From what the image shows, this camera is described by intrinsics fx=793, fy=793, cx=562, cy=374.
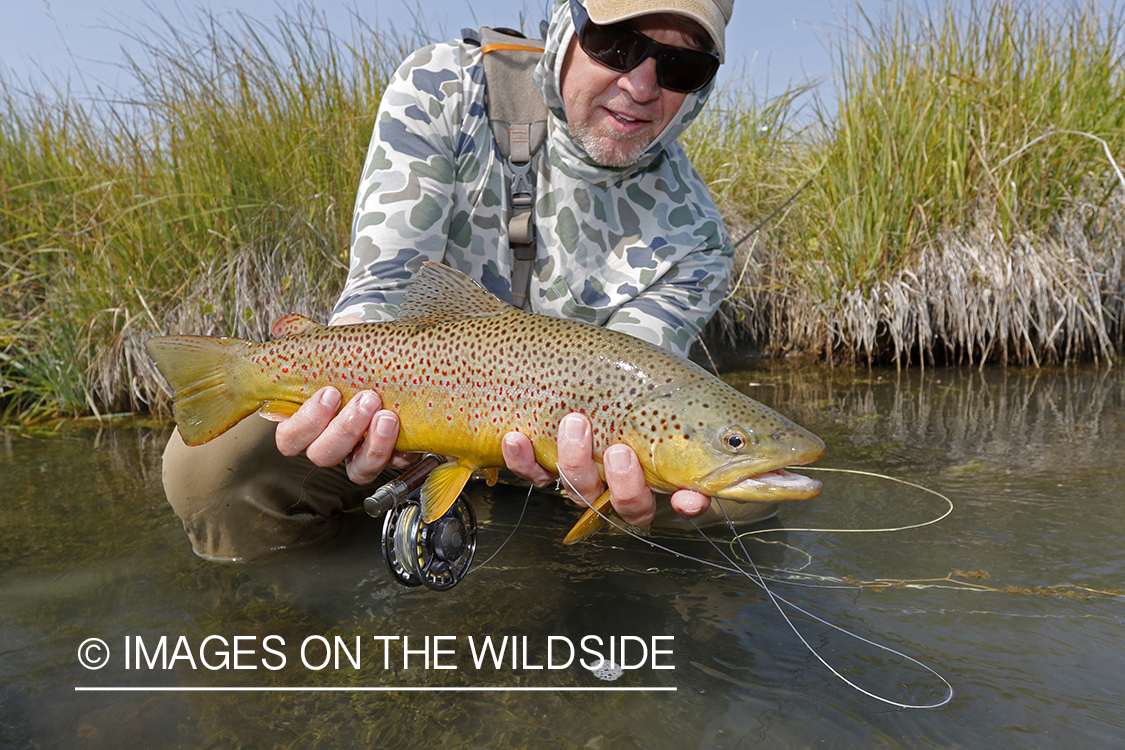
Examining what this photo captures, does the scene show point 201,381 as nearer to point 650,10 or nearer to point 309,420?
point 309,420

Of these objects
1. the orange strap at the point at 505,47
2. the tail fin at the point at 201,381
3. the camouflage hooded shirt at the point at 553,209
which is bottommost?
the tail fin at the point at 201,381

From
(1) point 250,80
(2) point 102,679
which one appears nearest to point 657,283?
(2) point 102,679

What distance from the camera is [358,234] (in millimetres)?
3059

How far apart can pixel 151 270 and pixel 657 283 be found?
3.77 m

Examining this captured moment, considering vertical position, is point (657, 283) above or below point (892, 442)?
above

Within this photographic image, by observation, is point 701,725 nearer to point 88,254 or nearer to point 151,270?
point 151,270

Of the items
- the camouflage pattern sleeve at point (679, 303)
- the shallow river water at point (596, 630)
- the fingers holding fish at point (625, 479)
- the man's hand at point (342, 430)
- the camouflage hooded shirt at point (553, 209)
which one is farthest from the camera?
the camouflage pattern sleeve at point (679, 303)

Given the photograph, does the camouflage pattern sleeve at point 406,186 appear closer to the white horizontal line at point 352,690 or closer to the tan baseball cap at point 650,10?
the tan baseball cap at point 650,10

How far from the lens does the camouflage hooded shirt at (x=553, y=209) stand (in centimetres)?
319

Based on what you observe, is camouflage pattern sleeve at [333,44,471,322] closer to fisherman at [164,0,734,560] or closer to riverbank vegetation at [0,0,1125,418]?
fisherman at [164,0,734,560]

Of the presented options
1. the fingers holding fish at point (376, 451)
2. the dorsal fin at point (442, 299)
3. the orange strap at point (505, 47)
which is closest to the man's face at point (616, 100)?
the orange strap at point (505, 47)

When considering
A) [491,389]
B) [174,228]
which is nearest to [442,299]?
[491,389]

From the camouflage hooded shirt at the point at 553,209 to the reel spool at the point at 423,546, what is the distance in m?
1.08

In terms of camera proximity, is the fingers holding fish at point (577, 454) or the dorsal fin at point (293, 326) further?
the dorsal fin at point (293, 326)
